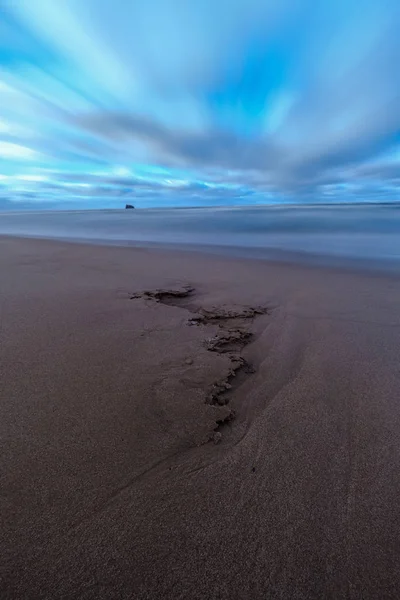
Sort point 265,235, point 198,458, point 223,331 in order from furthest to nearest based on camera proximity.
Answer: point 265,235
point 223,331
point 198,458

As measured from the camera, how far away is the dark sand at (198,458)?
4.00ft

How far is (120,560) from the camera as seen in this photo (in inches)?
48.9

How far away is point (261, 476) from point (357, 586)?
1.84 feet

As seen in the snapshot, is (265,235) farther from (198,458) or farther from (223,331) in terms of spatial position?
(198,458)

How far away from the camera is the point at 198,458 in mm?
1730

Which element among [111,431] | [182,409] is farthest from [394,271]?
[111,431]

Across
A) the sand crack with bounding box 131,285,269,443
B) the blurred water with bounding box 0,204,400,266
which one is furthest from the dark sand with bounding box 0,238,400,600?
the blurred water with bounding box 0,204,400,266

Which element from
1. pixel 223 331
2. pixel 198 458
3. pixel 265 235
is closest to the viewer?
pixel 198 458

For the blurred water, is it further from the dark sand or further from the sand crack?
the dark sand

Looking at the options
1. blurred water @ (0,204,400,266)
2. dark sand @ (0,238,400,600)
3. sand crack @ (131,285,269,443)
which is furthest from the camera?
blurred water @ (0,204,400,266)

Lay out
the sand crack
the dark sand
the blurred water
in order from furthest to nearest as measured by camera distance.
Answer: the blurred water < the sand crack < the dark sand

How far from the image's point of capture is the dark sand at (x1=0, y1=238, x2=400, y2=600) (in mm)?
1220

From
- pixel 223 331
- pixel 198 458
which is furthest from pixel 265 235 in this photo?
pixel 198 458

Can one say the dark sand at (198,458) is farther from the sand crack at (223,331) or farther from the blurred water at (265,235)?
the blurred water at (265,235)
